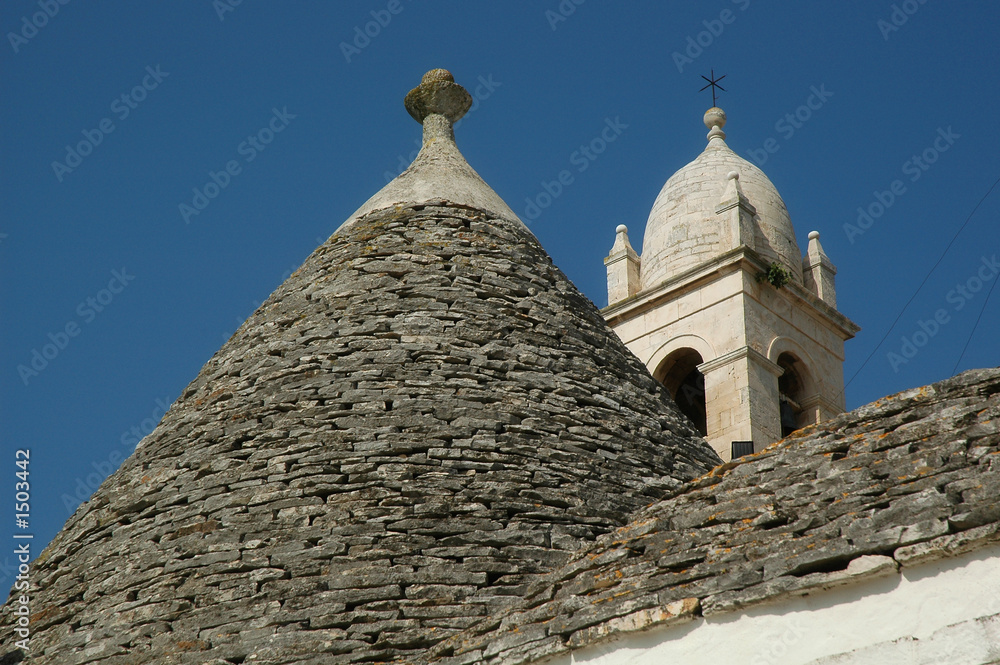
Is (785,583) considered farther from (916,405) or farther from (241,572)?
(241,572)

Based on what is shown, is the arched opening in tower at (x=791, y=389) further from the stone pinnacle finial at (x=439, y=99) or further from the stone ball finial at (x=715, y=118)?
the stone pinnacle finial at (x=439, y=99)

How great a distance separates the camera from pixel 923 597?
16.6 ft

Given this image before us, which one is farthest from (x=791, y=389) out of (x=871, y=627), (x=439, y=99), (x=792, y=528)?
(x=871, y=627)

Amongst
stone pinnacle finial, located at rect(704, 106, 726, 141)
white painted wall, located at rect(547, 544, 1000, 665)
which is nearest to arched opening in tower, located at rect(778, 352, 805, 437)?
stone pinnacle finial, located at rect(704, 106, 726, 141)

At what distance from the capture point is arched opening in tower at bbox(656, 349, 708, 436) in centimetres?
1886

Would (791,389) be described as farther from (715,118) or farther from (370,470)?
(370,470)

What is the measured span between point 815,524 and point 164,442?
158 inches

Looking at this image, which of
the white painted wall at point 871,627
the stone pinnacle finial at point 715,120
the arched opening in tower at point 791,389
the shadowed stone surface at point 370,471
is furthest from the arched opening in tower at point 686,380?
the white painted wall at point 871,627

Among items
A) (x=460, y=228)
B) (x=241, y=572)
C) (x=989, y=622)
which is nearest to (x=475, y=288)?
(x=460, y=228)

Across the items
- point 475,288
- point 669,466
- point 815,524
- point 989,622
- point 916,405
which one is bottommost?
point 989,622

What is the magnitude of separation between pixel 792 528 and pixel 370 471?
2.43 m

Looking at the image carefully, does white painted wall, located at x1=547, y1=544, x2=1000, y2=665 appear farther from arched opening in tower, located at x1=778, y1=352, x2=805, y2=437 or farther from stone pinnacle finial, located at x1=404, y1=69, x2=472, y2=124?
arched opening in tower, located at x1=778, y1=352, x2=805, y2=437

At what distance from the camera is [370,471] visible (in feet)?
23.9

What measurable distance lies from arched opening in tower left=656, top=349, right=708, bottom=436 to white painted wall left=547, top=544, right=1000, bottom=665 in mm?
13321
